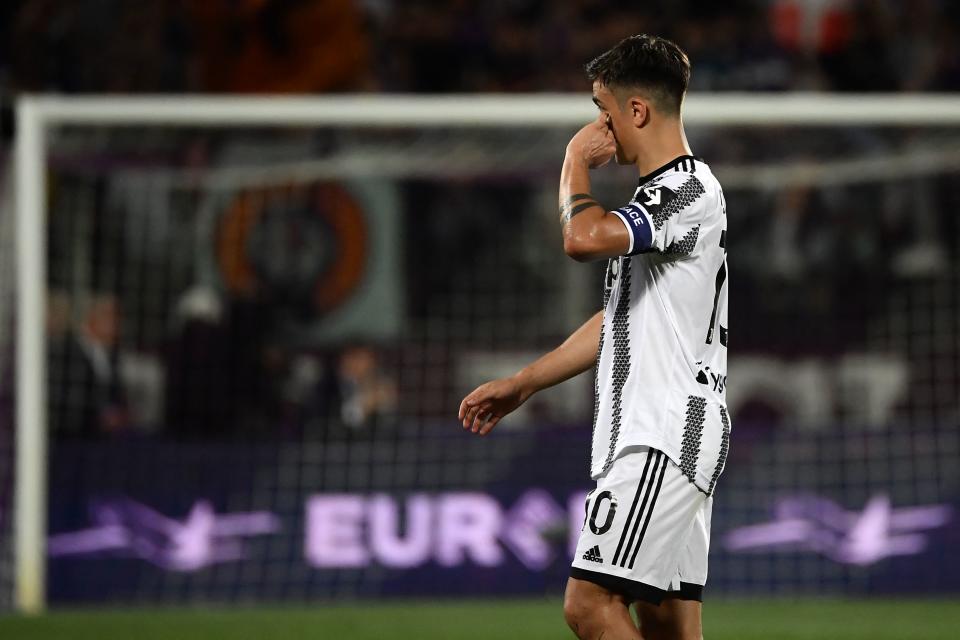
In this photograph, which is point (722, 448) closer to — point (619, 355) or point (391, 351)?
point (619, 355)

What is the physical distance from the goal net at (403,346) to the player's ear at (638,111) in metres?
5.19

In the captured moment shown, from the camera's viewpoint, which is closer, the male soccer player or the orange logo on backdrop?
the male soccer player

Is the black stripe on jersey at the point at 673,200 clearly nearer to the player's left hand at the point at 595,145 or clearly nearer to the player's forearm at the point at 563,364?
the player's left hand at the point at 595,145

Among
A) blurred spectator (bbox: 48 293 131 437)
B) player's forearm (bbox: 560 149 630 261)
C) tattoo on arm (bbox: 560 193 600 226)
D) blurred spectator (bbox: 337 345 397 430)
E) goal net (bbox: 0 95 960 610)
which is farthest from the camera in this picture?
blurred spectator (bbox: 337 345 397 430)

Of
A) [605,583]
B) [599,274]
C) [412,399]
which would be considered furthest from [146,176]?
[605,583]

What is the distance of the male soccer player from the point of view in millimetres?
3500

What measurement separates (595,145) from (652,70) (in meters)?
0.23

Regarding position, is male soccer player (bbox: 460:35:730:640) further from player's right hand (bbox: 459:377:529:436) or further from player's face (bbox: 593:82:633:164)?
player's right hand (bbox: 459:377:529:436)

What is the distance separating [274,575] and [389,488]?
2.95 ft

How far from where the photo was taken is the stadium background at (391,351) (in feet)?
30.3

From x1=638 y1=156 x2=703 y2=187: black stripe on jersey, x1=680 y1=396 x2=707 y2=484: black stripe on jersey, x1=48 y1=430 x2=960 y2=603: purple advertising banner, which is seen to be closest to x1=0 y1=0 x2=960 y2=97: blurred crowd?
A: x1=48 y1=430 x2=960 y2=603: purple advertising banner

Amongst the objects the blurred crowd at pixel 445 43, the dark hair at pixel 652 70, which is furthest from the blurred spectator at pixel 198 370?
the dark hair at pixel 652 70

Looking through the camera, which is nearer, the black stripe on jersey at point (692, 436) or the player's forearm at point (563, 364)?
the black stripe on jersey at point (692, 436)

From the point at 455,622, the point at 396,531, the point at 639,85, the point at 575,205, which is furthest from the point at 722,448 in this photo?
the point at 396,531
